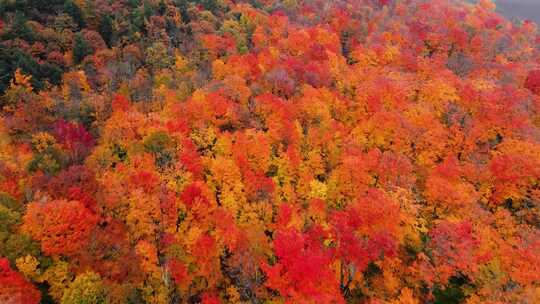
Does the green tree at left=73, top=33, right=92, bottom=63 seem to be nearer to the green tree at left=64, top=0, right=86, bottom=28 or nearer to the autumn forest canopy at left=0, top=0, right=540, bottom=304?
the autumn forest canopy at left=0, top=0, right=540, bottom=304

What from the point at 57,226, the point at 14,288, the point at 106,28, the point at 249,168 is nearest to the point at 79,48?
the point at 106,28

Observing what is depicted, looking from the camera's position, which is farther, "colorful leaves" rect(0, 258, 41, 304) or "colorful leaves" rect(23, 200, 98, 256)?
"colorful leaves" rect(23, 200, 98, 256)

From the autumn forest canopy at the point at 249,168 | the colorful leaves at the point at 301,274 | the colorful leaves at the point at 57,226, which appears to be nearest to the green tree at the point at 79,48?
the autumn forest canopy at the point at 249,168

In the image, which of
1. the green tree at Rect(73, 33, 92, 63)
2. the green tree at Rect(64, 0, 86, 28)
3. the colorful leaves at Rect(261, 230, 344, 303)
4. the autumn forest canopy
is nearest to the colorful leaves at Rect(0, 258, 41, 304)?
the autumn forest canopy

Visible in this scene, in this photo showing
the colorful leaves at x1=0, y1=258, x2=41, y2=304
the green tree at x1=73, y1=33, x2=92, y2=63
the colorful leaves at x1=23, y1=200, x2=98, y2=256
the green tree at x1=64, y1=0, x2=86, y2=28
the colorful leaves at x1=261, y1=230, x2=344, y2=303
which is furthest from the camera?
the green tree at x1=64, y1=0, x2=86, y2=28

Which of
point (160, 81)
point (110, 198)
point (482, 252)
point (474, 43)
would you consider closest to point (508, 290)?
point (482, 252)

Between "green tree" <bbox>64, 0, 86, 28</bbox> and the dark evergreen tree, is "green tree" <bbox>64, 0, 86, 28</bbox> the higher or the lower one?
the higher one

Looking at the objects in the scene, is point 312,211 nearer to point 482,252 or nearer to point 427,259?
point 427,259

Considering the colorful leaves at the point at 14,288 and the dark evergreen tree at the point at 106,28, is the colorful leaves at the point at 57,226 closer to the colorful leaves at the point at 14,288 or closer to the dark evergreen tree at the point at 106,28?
the colorful leaves at the point at 14,288

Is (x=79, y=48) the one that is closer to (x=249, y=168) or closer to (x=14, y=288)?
(x=249, y=168)
